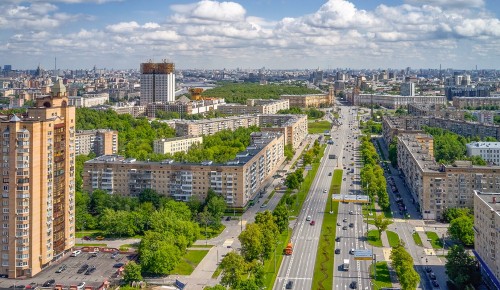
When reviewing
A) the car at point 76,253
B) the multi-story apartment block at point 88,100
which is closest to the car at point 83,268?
the car at point 76,253

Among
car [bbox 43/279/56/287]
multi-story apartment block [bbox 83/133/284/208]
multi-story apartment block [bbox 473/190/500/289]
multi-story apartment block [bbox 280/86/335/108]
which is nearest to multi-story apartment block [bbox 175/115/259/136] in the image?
multi-story apartment block [bbox 83/133/284/208]

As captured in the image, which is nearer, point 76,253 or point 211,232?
point 76,253

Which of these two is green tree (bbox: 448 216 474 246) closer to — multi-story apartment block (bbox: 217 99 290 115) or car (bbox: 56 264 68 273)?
car (bbox: 56 264 68 273)

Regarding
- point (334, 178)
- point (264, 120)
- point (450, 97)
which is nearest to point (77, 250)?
point (334, 178)

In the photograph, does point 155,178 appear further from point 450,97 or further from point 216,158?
point 450,97

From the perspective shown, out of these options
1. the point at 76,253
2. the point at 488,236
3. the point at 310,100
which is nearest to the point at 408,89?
the point at 310,100

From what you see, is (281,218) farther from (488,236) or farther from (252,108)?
(252,108)

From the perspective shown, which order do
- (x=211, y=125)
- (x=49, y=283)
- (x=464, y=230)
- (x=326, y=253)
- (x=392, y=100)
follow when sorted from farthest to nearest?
(x=392, y=100), (x=211, y=125), (x=464, y=230), (x=326, y=253), (x=49, y=283)
